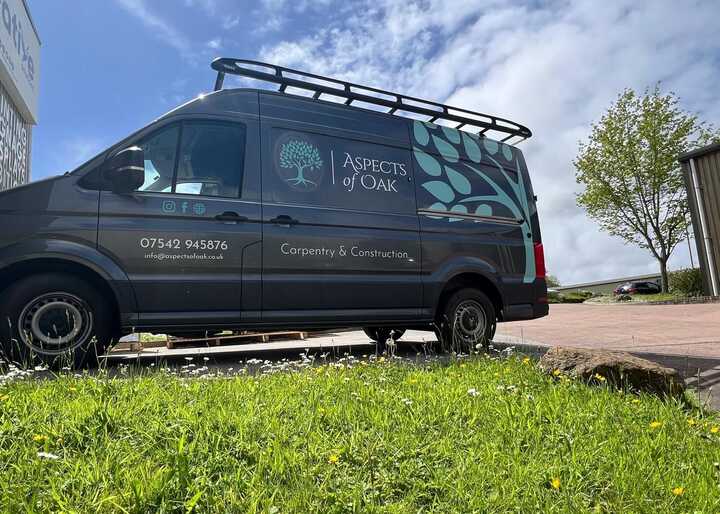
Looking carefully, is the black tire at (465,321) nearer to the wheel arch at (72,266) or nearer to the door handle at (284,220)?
the door handle at (284,220)

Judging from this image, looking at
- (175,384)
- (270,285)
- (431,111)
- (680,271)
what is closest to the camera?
(175,384)

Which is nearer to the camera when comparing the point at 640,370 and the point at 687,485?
the point at 687,485

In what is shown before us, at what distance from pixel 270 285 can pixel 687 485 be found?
3439 mm

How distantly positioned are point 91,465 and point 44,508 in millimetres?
260

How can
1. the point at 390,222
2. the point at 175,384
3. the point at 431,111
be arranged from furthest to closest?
the point at 431,111 → the point at 390,222 → the point at 175,384

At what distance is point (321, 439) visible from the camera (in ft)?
7.27

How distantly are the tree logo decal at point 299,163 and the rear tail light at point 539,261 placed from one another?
3113 mm

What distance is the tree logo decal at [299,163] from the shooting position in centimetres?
479

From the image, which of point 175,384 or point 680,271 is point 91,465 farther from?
point 680,271

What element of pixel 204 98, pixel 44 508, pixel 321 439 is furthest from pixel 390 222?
pixel 44 508

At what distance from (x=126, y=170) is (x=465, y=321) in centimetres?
385

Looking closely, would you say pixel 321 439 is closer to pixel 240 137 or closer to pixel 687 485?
pixel 687 485

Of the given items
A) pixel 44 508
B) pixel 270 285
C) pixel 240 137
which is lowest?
pixel 44 508

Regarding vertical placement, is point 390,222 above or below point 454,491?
above
